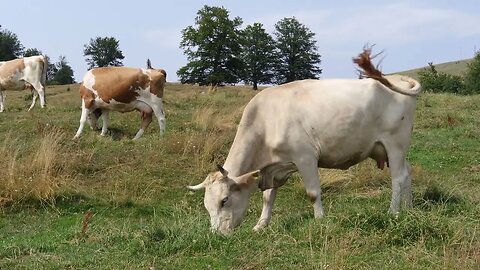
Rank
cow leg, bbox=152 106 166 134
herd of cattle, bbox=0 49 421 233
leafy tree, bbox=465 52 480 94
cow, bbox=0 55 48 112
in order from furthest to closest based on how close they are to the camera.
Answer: leafy tree, bbox=465 52 480 94, cow, bbox=0 55 48 112, cow leg, bbox=152 106 166 134, herd of cattle, bbox=0 49 421 233

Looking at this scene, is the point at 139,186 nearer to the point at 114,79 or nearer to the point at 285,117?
the point at 285,117

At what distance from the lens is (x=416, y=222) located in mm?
5863

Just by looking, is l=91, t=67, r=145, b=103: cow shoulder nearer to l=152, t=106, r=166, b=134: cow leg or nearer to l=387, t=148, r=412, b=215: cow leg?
l=152, t=106, r=166, b=134: cow leg

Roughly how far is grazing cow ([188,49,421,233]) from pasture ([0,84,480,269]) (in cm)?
48

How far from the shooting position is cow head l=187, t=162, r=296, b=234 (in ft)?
23.1

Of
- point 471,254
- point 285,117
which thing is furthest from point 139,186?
point 471,254

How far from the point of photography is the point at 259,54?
3039 inches

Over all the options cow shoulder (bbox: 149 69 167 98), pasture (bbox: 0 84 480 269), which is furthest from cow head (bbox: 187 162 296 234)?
cow shoulder (bbox: 149 69 167 98)

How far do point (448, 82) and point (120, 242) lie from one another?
51594mm

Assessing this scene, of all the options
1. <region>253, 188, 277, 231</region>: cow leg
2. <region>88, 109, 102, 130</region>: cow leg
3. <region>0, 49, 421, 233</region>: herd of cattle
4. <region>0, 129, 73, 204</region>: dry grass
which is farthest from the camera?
<region>88, 109, 102, 130</region>: cow leg

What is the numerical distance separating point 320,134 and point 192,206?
295cm

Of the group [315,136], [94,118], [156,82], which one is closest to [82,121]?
[94,118]

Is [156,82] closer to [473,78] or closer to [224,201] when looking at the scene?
[224,201]

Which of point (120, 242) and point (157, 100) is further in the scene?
point (157, 100)
